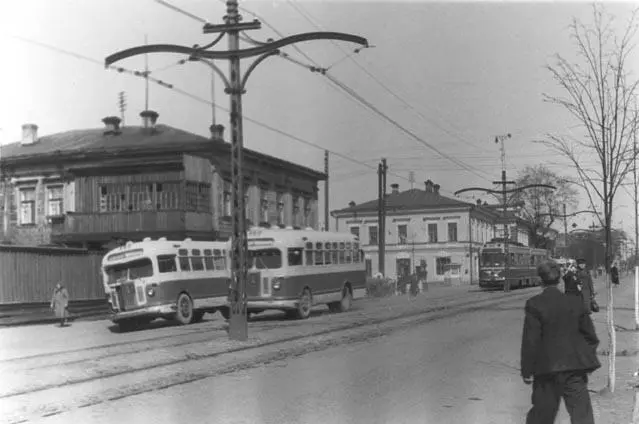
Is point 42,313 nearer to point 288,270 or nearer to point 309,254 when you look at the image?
point 288,270

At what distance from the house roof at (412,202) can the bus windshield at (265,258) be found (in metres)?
55.4

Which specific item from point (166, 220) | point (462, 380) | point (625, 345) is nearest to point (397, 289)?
point (166, 220)

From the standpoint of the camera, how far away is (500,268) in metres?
54.8

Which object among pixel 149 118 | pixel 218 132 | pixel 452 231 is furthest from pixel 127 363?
Answer: pixel 452 231

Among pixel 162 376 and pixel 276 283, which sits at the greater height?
pixel 276 283

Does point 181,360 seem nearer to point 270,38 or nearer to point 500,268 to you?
point 270,38

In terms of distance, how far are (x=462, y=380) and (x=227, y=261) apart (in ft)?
55.4

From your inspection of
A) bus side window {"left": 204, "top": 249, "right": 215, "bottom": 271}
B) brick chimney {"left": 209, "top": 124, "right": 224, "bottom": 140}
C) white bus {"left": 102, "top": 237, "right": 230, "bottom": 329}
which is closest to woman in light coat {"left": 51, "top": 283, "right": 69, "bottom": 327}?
white bus {"left": 102, "top": 237, "right": 230, "bottom": 329}

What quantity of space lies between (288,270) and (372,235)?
55.4m

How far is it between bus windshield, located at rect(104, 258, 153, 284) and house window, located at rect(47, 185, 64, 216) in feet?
38.0

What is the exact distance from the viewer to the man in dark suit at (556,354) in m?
6.39

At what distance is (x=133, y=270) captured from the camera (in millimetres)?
23625

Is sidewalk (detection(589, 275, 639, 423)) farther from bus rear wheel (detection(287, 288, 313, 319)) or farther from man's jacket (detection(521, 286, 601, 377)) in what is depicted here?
bus rear wheel (detection(287, 288, 313, 319))

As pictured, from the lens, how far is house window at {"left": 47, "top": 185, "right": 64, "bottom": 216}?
34031 millimetres
